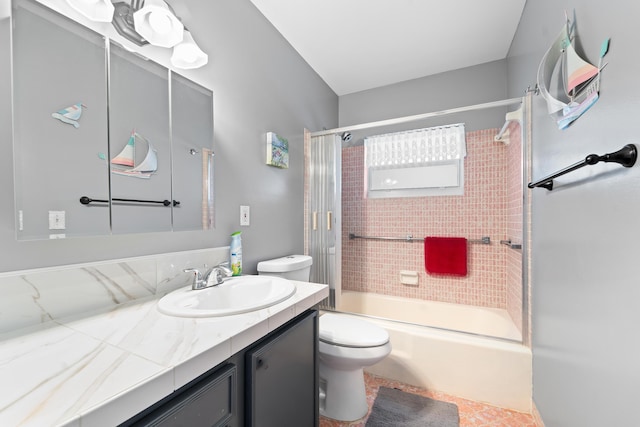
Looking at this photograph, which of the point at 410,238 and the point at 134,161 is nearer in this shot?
the point at 134,161

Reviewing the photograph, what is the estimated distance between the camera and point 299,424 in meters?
1.05

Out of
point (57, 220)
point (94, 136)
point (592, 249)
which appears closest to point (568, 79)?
point (592, 249)

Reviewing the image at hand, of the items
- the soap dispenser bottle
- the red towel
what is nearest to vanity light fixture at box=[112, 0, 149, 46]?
the soap dispenser bottle

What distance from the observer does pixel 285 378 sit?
96cm

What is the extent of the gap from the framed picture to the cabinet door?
1065 mm

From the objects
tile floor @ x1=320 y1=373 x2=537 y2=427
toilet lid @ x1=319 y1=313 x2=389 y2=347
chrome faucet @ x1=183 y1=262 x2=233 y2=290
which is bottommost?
tile floor @ x1=320 y1=373 x2=537 y2=427

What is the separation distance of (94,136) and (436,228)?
8.09 ft

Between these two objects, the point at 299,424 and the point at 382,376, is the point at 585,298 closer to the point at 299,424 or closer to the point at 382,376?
the point at 299,424

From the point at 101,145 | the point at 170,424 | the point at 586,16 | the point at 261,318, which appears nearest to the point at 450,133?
the point at 586,16

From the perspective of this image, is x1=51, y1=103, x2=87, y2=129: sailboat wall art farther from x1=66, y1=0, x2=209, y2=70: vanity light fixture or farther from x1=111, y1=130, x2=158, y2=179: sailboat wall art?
x1=66, y1=0, x2=209, y2=70: vanity light fixture

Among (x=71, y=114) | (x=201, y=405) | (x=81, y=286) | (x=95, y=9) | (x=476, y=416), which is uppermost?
(x=95, y=9)

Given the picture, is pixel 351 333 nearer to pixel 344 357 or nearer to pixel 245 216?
pixel 344 357

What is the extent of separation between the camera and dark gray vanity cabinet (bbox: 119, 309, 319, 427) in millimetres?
596

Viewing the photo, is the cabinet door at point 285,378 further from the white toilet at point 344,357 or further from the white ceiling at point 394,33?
the white ceiling at point 394,33
